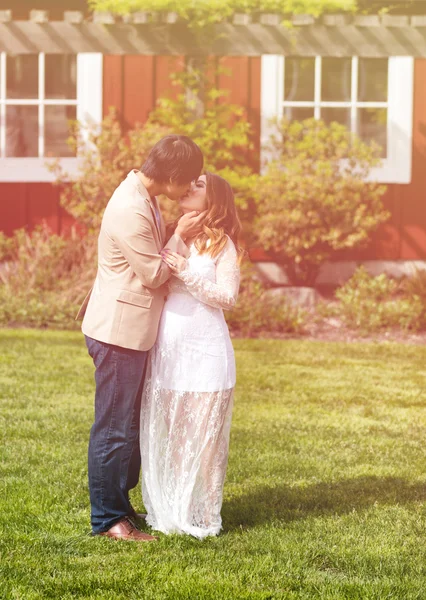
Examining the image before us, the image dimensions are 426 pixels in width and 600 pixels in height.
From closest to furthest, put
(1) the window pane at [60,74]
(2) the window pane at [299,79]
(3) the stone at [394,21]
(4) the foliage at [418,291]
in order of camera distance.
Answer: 1. (4) the foliage at [418,291]
2. (3) the stone at [394,21]
3. (2) the window pane at [299,79]
4. (1) the window pane at [60,74]

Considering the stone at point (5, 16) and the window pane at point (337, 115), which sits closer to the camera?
the stone at point (5, 16)

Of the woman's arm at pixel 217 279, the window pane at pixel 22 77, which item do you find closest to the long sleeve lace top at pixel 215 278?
the woman's arm at pixel 217 279

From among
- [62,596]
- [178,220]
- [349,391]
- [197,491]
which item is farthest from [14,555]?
[349,391]

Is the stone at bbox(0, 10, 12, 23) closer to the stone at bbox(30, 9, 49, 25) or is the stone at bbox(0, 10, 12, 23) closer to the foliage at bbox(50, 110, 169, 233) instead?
the stone at bbox(30, 9, 49, 25)

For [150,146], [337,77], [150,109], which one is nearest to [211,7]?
[150,109]

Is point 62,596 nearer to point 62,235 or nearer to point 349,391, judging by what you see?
point 349,391

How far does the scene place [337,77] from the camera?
12.3m

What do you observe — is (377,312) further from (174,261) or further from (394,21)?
(174,261)

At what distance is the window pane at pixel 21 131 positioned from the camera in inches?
490

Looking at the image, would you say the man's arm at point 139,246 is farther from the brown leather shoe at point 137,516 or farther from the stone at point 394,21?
the stone at point 394,21

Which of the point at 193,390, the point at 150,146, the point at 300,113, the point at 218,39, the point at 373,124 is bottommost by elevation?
the point at 193,390

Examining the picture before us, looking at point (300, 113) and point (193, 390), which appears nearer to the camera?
point (193, 390)

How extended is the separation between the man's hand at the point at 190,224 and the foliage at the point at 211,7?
24.5ft

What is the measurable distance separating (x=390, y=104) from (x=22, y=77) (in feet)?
13.9
